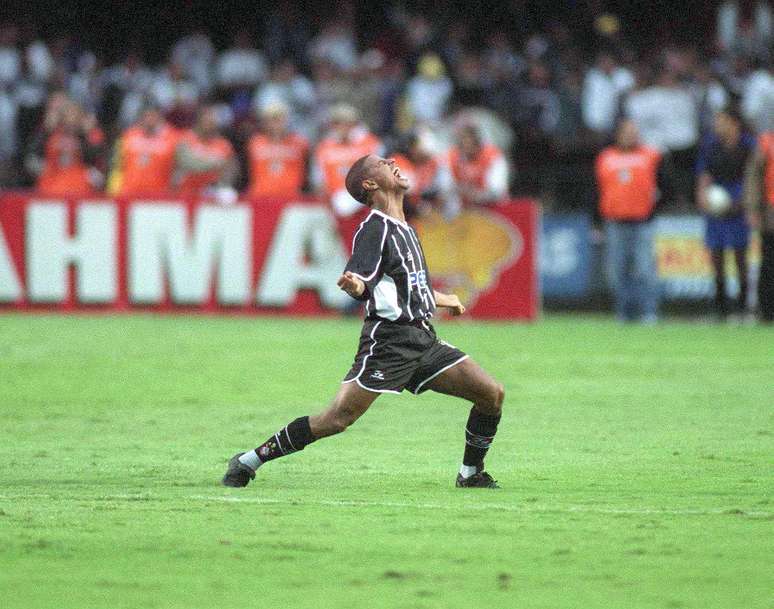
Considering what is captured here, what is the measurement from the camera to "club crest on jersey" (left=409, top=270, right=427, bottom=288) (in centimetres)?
847

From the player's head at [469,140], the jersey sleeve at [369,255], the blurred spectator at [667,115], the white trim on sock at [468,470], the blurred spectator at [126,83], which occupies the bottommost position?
the white trim on sock at [468,470]

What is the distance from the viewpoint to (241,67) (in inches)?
1005

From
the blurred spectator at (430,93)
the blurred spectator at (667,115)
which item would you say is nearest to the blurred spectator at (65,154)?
the blurred spectator at (430,93)

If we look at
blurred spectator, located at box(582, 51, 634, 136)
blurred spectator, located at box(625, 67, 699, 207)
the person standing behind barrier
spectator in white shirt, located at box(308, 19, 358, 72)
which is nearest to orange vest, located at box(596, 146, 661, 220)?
the person standing behind barrier

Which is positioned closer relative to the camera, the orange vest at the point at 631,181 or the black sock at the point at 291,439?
the black sock at the point at 291,439

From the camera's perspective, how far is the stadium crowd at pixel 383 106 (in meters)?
21.1

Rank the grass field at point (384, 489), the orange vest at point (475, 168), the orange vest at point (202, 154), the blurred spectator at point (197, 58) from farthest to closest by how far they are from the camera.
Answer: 1. the blurred spectator at point (197, 58)
2. the orange vest at point (202, 154)
3. the orange vest at point (475, 168)
4. the grass field at point (384, 489)

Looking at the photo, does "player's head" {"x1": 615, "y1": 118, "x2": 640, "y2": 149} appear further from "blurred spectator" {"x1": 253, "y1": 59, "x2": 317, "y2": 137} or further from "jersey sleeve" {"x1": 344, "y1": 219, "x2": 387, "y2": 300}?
"jersey sleeve" {"x1": 344, "y1": 219, "x2": 387, "y2": 300}

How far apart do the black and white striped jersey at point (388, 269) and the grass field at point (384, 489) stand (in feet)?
3.12

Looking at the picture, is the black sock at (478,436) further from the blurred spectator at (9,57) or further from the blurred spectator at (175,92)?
the blurred spectator at (9,57)

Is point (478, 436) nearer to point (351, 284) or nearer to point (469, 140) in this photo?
point (351, 284)

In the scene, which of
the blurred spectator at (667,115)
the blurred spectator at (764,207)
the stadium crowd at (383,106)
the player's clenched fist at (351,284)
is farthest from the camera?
the blurred spectator at (667,115)

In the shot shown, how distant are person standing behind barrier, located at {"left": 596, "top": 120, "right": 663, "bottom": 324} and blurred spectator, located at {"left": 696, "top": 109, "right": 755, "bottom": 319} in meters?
0.69

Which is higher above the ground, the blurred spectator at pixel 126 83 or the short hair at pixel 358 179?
the blurred spectator at pixel 126 83
